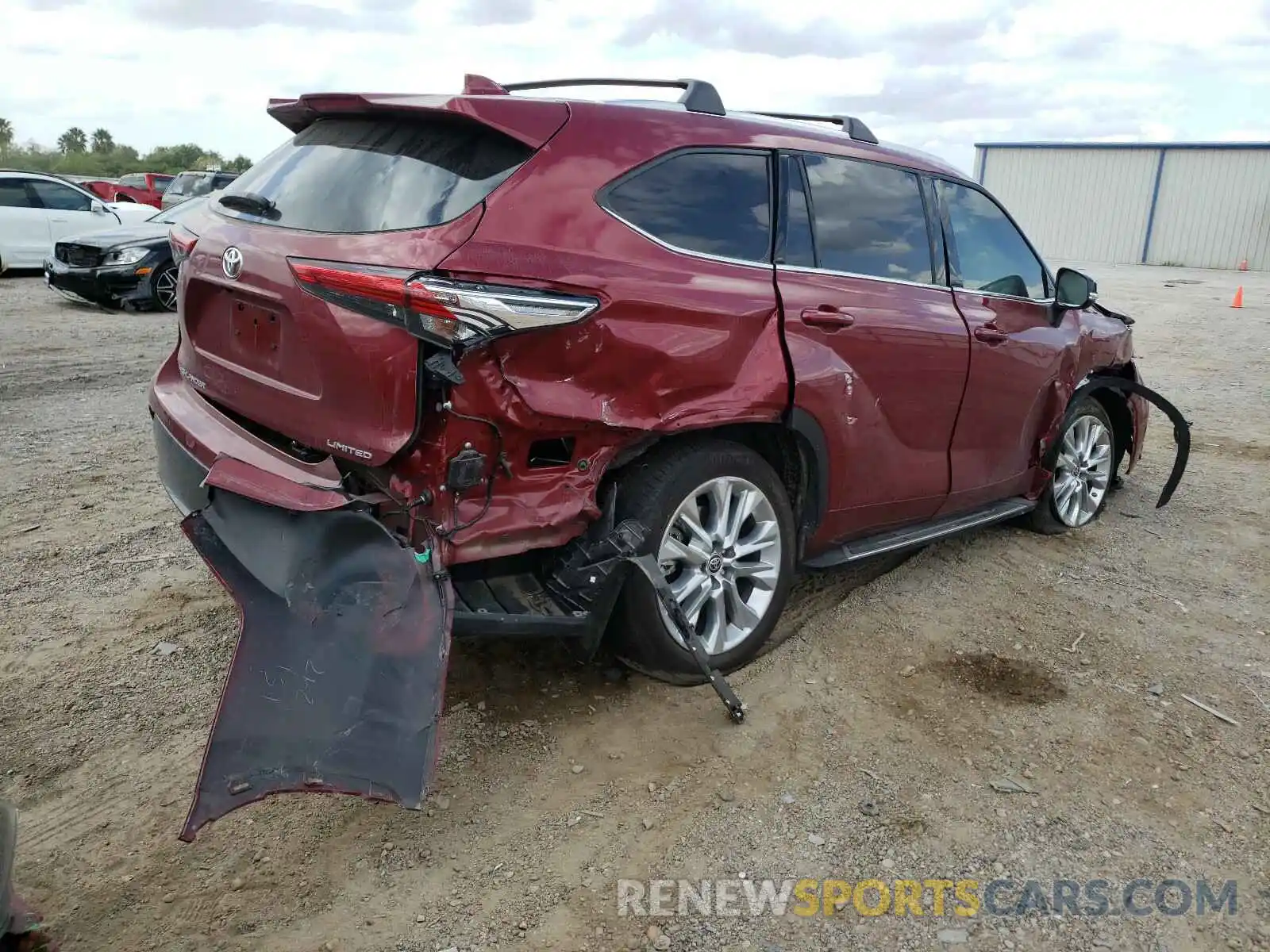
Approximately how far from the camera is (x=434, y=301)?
257 centimetres

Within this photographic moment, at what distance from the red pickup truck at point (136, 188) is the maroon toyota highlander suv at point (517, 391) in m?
21.8

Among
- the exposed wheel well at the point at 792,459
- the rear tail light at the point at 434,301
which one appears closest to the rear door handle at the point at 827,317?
the exposed wheel well at the point at 792,459

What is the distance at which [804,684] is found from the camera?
140 inches

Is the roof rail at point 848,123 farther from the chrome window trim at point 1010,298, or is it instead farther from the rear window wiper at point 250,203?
the rear window wiper at point 250,203

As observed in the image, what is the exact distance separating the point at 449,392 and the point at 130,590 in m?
2.22

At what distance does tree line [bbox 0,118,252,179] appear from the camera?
5269 cm

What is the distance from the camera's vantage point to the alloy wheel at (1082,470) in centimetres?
517

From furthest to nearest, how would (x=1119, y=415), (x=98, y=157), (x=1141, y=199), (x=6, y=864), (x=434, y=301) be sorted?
1. (x=98, y=157)
2. (x=1141, y=199)
3. (x=1119, y=415)
4. (x=434, y=301)
5. (x=6, y=864)

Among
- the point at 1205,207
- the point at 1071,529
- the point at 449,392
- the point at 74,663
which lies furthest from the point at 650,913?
the point at 1205,207

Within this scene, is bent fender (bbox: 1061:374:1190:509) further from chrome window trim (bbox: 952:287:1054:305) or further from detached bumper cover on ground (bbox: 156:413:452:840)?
detached bumper cover on ground (bbox: 156:413:452:840)

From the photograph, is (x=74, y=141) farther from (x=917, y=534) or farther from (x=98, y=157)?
(x=917, y=534)

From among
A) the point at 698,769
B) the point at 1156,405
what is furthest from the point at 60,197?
the point at 698,769

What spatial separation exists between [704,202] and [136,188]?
80.2 feet

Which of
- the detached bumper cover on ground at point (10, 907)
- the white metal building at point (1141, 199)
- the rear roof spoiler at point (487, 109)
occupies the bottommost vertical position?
the detached bumper cover on ground at point (10, 907)
